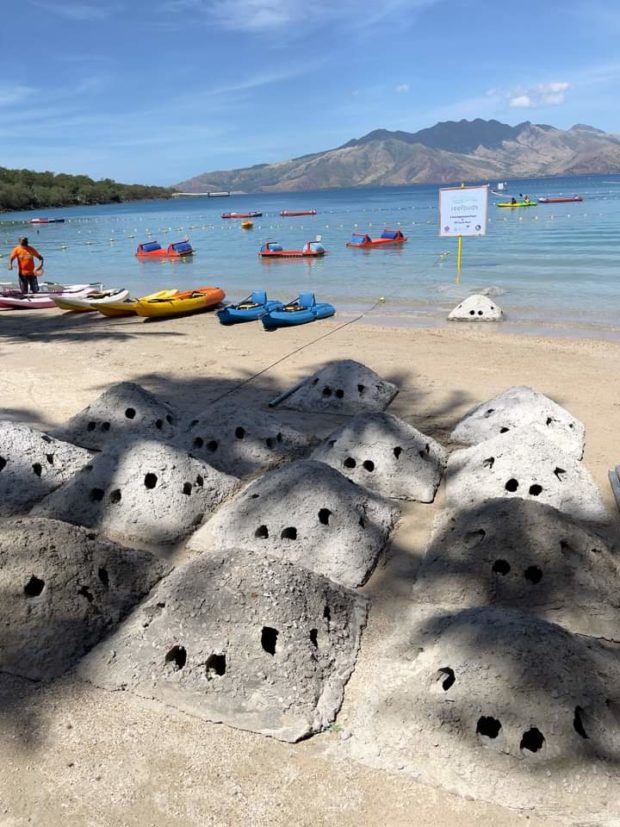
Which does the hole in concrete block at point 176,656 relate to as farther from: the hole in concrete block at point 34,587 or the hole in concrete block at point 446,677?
the hole in concrete block at point 446,677

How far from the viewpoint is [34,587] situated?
168 inches

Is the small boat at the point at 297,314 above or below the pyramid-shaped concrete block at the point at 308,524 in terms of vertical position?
below

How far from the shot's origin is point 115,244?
48656 mm

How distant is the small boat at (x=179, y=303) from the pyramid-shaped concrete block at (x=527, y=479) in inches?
488

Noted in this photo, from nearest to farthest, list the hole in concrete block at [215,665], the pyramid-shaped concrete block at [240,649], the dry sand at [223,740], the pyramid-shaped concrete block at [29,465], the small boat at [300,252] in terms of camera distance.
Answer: the dry sand at [223,740] → the pyramid-shaped concrete block at [240,649] → the hole in concrete block at [215,665] → the pyramid-shaped concrete block at [29,465] → the small boat at [300,252]

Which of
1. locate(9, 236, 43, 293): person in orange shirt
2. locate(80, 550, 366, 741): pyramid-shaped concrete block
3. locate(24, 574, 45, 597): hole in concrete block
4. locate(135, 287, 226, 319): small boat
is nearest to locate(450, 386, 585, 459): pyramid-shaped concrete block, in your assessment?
locate(80, 550, 366, 741): pyramid-shaped concrete block

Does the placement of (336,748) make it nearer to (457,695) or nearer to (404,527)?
(457,695)

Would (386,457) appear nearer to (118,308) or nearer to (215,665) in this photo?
(215,665)

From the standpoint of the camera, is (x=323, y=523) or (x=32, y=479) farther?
(x=32, y=479)

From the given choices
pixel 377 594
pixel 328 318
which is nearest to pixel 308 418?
pixel 377 594

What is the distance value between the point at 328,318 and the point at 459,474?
11150 millimetres

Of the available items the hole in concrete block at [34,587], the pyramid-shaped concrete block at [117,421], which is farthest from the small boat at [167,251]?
the hole in concrete block at [34,587]

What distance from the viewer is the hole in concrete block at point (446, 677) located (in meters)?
3.40

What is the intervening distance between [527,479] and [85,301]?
15231mm
